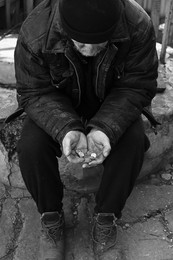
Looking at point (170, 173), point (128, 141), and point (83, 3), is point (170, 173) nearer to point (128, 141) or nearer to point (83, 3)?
point (128, 141)

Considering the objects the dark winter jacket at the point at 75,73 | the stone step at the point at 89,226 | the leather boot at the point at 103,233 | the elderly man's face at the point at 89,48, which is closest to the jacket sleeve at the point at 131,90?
the dark winter jacket at the point at 75,73

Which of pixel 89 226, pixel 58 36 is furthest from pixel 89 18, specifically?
pixel 89 226

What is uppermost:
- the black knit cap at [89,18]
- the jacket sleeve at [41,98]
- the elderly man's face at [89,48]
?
the black knit cap at [89,18]

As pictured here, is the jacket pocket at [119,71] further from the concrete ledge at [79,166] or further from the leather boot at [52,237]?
the leather boot at [52,237]

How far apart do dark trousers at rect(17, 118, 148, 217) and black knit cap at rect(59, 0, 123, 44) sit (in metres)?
0.57

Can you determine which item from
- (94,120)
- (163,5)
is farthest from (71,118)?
(163,5)

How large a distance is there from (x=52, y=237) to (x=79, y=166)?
53 cm

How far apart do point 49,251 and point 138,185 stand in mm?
861

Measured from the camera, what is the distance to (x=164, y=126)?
2.90 meters

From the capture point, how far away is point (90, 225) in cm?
264

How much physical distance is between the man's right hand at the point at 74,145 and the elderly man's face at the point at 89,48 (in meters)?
0.41

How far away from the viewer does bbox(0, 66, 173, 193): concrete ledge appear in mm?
2748

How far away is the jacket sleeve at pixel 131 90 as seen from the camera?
7.24ft

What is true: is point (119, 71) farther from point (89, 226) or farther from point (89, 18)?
point (89, 226)
